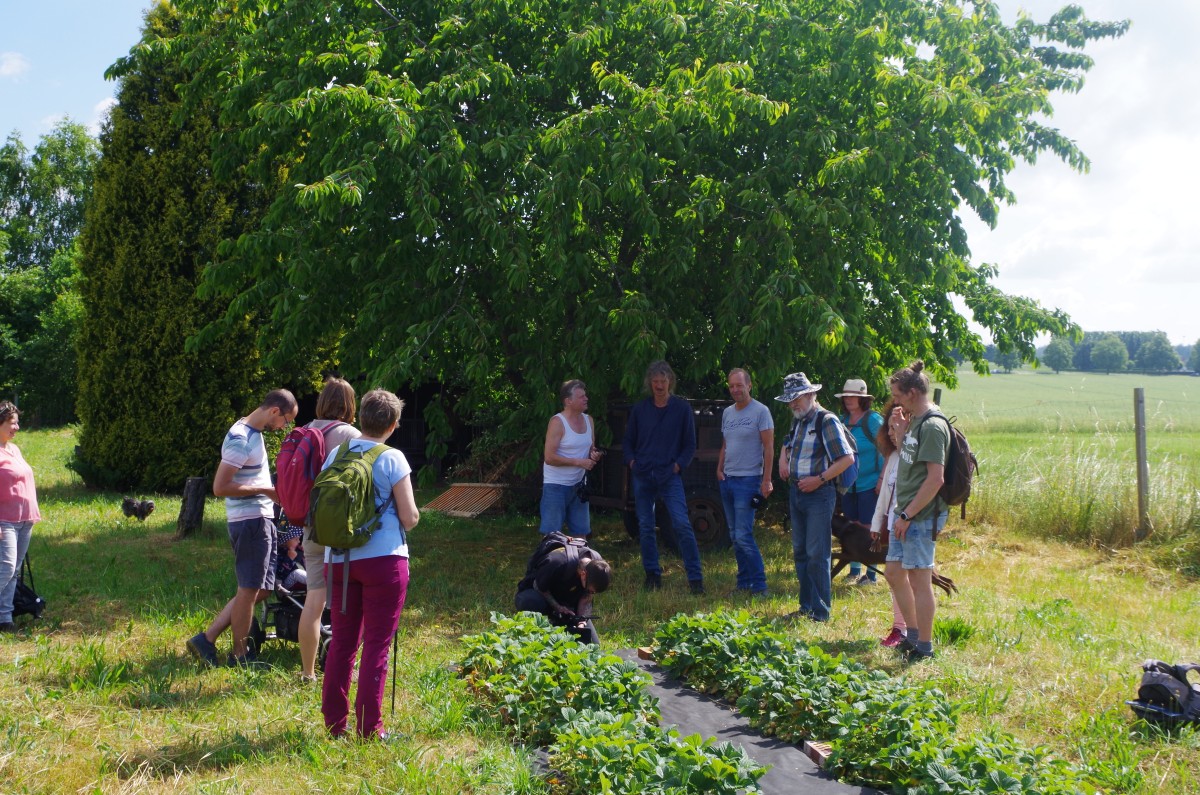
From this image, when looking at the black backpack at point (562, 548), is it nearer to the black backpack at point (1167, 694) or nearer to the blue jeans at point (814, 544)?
the blue jeans at point (814, 544)

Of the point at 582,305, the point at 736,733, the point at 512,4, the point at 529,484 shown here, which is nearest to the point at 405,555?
the point at 736,733

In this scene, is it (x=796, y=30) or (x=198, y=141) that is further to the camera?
(x=198, y=141)

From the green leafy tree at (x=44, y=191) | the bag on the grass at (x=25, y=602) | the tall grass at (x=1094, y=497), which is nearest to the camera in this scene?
the bag on the grass at (x=25, y=602)

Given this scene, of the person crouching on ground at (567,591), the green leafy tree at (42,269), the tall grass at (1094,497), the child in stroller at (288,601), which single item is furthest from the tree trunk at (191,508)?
the green leafy tree at (42,269)

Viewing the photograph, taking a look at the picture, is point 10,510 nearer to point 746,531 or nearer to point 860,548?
point 746,531

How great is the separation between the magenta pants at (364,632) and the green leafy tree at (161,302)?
10.5 m

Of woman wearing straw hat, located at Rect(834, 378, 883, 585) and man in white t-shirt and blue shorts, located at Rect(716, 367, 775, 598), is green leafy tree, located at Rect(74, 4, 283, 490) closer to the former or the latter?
man in white t-shirt and blue shorts, located at Rect(716, 367, 775, 598)

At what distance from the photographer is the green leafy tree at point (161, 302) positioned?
14.1 metres

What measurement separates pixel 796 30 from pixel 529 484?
21.4 ft

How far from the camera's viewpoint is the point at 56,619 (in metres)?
7.17

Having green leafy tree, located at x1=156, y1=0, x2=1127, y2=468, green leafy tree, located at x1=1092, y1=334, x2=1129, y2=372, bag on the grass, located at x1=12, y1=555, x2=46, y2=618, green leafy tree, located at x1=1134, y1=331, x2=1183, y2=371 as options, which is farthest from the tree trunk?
green leafy tree, located at x1=1134, y1=331, x2=1183, y2=371

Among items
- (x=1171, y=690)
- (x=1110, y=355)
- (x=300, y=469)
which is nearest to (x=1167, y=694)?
(x=1171, y=690)

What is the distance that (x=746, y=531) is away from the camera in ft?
25.9

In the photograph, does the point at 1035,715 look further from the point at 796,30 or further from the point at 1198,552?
the point at 796,30
